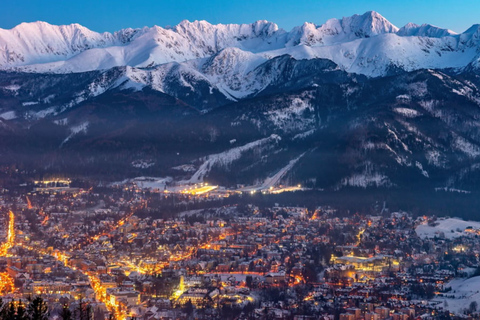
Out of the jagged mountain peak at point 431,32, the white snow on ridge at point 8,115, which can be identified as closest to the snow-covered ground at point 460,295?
the white snow on ridge at point 8,115

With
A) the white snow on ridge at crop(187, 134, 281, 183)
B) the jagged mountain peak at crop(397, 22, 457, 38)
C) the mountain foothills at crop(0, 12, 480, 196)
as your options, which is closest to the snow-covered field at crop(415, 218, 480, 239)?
the mountain foothills at crop(0, 12, 480, 196)

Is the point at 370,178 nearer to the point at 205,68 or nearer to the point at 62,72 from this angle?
the point at 205,68

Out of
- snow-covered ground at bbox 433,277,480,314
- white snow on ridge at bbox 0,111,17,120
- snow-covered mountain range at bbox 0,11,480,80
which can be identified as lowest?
snow-covered ground at bbox 433,277,480,314

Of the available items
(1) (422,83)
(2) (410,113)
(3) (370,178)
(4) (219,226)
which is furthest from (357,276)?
(1) (422,83)

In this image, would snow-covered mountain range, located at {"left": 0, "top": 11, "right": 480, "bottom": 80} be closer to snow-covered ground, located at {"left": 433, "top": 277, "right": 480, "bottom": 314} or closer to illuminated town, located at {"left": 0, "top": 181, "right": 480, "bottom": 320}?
illuminated town, located at {"left": 0, "top": 181, "right": 480, "bottom": 320}

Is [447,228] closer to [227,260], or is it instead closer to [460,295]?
[227,260]

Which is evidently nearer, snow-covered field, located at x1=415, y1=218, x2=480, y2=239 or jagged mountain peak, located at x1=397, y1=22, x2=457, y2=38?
snow-covered field, located at x1=415, y1=218, x2=480, y2=239

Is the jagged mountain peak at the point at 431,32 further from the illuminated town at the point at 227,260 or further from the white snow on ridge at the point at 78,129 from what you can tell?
the illuminated town at the point at 227,260
